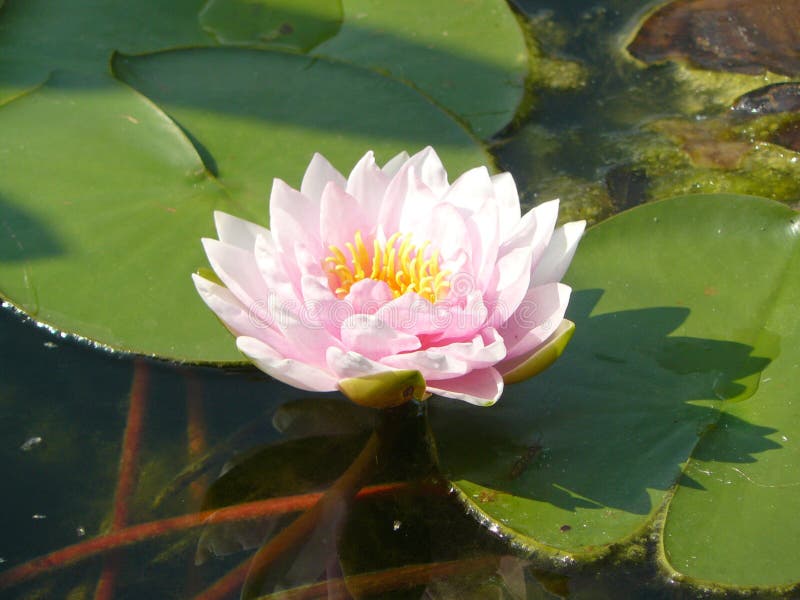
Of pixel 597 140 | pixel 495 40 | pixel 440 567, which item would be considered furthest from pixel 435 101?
pixel 440 567

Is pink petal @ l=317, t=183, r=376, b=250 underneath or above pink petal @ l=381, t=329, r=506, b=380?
above

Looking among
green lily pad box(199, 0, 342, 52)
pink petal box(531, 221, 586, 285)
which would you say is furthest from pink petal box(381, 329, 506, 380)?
green lily pad box(199, 0, 342, 52)

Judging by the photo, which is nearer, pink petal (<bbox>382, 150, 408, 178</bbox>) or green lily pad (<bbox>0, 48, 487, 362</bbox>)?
pink petal (<bbox>382, 150, 408, 178</bbox>)

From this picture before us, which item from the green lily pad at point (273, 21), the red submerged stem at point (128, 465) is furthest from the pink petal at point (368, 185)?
the green lily pad at point (273, 21)

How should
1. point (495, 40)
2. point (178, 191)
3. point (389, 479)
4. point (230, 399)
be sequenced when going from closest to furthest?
point (389, 479)
point (230, 399)
point (178, 191)
point (495, 40)

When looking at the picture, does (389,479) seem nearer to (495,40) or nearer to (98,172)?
(98,172)

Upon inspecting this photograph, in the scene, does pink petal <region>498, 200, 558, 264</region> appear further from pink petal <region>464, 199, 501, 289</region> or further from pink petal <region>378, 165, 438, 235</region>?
pink petal <region>378, 165, 438, 235</region>
